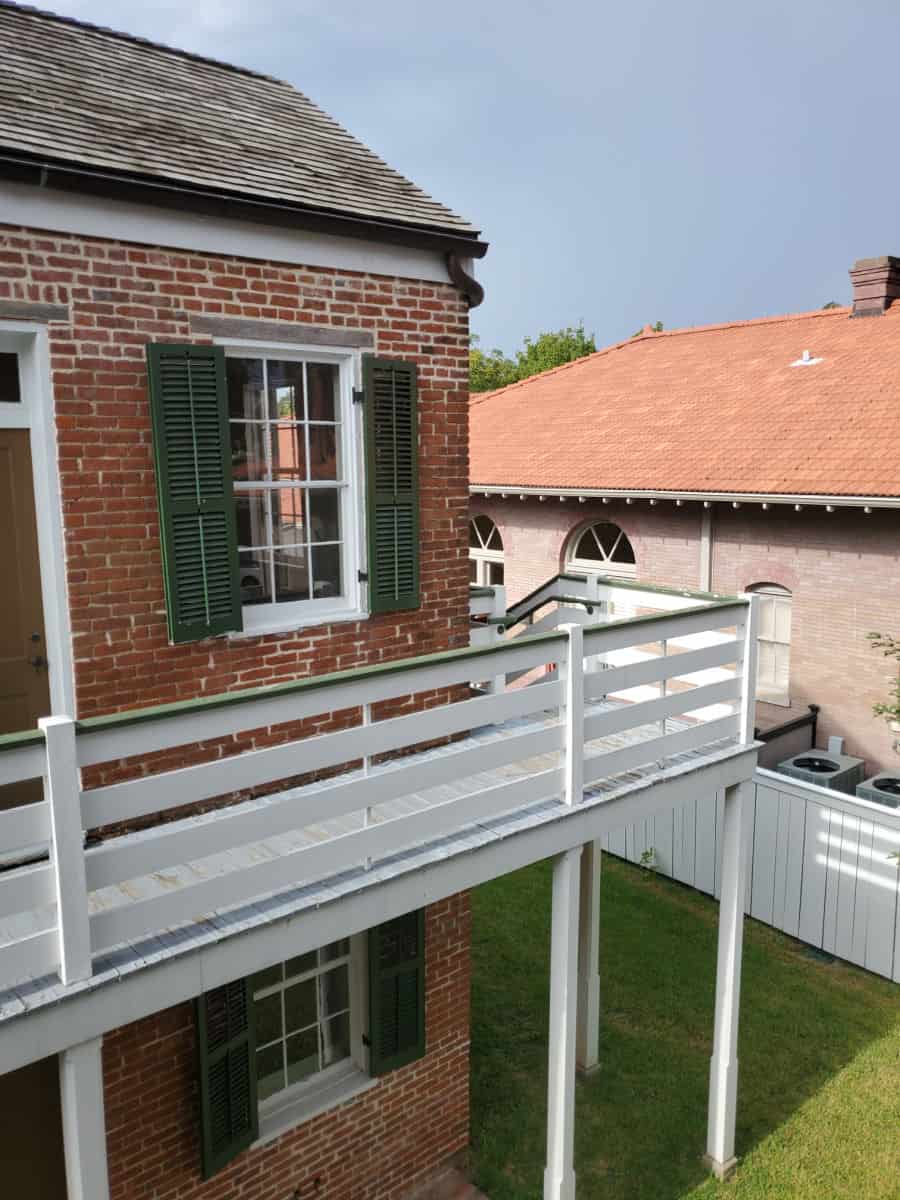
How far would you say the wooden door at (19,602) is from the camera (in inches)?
184

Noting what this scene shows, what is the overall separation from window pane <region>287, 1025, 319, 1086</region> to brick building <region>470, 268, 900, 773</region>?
8.08 m

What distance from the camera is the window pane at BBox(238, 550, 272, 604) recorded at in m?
5.46

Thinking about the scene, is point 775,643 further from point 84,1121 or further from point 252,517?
point 84,1121

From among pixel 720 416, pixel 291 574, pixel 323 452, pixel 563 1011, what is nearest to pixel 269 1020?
pixel 563 1011

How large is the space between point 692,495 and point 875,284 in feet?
19.7

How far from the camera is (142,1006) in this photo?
12.7ft

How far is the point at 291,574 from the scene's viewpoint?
18.7 ft

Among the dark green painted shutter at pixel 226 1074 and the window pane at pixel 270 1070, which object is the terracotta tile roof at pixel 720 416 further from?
the dark green painted shutter at pixel 226 1074

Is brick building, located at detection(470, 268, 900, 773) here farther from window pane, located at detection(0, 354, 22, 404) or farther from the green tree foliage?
the green tree foliage

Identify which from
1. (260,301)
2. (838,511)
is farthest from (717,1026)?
(838,511)

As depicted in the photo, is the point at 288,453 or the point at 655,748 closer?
the point at 288,453

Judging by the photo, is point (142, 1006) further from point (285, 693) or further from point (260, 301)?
point (260, 301)

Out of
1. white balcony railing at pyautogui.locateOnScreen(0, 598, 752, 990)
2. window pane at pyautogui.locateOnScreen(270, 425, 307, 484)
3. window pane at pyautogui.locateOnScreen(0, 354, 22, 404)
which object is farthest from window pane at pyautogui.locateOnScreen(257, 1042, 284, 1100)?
window pane at pyautogui.locateOnScreen(0, 354, 22, 404)

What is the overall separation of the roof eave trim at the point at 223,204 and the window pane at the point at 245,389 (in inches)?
29.7
